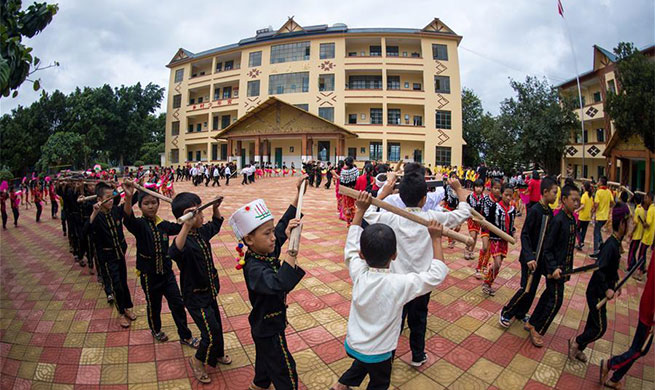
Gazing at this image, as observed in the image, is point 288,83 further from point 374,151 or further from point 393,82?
point 374,151

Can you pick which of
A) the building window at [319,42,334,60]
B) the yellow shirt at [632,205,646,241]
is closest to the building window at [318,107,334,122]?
the building window at [319,42,334,60]

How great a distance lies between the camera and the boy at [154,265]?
10.5 feet

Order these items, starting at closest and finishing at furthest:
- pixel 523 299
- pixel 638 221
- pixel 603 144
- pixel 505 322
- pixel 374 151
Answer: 1. pixel 523 299
2. pixel 505 322
3. pixel 638 221
4. pixel 603 144
5. pixel 374 151

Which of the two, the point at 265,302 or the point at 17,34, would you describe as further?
the point at 17,34

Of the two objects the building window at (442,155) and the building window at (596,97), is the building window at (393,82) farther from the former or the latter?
the building window at (596,97)

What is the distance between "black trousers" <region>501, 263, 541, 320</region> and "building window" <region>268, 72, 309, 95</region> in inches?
1217

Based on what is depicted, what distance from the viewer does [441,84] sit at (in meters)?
30.1

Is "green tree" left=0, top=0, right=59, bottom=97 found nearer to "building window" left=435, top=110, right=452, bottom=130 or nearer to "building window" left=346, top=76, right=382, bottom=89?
"building window" left=346, top=76, right=382, bottom=89

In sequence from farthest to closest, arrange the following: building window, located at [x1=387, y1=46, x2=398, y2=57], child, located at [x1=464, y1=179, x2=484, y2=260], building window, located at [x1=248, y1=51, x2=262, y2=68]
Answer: building window, located at [x1=248, y1=51, x2=262, y2=68] < building window, located at [x1=387, y1=46, x2=398, y2=57] < child, located at [x1=464, y1=179, x2=484, y2=260]

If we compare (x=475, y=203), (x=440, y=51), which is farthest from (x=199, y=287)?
(x=440, y=51)

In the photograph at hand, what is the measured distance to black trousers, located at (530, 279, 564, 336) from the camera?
3.16m

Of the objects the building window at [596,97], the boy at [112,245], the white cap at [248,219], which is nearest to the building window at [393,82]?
the building window at [596,97]

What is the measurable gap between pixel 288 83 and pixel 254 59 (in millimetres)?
5383

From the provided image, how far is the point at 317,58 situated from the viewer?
103 feet
